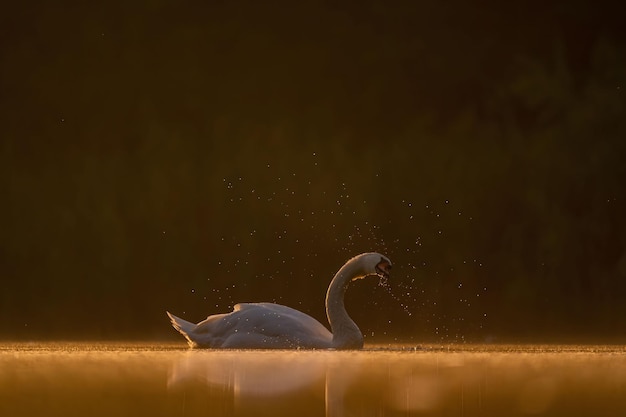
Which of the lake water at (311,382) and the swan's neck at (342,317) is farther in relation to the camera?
the swan's neck at (342,317)

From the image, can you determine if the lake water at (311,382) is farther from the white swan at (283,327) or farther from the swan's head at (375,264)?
the swan's head at (375,264)

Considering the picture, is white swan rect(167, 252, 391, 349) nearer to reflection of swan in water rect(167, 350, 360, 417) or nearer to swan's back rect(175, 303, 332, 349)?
swan's back rect(175, 303, 332, 349)

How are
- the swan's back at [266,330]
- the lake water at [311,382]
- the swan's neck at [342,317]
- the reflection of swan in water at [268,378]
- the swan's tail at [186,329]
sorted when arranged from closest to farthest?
1. the lake water at [311,382]
2. the reflection of swan in water at [268,378]
3. the swan's back at [266,330]
4. the swan's neck at [342,317]
5. the swan's tail at [186,329]

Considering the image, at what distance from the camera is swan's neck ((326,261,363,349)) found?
42.9 ft

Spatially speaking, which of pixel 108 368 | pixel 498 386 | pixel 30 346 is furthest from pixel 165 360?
pixel 498 386

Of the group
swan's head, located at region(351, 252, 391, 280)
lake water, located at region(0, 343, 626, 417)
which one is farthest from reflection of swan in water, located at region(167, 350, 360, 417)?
swan's head, located at region(351, 252, 391, 280)

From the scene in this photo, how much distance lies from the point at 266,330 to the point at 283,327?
0.13 m

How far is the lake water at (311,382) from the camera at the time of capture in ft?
25.0

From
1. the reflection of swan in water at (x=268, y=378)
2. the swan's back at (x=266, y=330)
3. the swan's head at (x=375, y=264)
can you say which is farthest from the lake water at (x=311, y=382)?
the swan's head at (x=375, y=264)

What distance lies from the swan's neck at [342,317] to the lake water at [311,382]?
0.38 metres

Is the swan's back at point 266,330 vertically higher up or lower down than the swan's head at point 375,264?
lower down

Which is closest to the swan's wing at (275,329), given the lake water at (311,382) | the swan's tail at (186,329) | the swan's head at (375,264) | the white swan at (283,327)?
the white swan at (283,327)

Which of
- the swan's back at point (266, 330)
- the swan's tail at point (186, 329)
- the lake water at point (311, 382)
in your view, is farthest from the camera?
the swan's tail at point (186, 329)

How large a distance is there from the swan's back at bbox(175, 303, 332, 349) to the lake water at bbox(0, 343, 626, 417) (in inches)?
12.0
